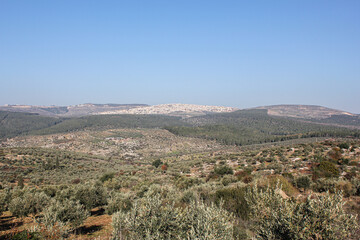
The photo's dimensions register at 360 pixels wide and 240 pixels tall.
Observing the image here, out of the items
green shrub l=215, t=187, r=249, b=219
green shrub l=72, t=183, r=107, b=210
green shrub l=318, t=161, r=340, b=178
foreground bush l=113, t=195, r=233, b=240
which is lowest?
green shrub l=72, t=183, r=107, b=210

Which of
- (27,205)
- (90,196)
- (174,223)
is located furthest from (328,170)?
(27,205)

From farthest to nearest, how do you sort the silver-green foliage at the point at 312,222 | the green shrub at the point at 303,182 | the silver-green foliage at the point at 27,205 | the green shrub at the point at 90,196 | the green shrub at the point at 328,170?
1. the green shrub at the point at 328,170
2. the green shrub at the point at 303,182
3. the green shrub at the point at 90,196
4. the silver-green foliage at the point at 27,205
5. the silver-green foliage at the point at 312,222

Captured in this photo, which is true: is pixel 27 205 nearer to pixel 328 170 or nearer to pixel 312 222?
pixel 312 222

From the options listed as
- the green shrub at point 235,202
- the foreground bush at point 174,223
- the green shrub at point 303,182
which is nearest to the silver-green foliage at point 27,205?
the foreground bush at point 174,223

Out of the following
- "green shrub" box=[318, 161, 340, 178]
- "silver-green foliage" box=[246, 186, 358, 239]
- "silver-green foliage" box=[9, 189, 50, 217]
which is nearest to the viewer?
"silver-green foliage" box=[246, 186, 358, 239]

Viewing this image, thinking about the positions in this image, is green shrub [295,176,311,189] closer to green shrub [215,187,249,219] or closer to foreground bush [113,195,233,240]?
green shrub [215,187,249,219]

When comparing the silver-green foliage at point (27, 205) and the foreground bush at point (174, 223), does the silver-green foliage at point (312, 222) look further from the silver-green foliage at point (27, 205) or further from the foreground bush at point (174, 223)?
the silver-green foliage at point (27, 205)

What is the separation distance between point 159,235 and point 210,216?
5.87 feet

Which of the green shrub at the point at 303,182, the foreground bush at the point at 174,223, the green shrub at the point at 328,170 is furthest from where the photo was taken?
the green shrub at the point at 328,170

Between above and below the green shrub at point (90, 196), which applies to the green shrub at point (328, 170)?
above

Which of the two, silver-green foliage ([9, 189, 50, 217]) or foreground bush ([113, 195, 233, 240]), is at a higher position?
foreground bush ([113, 195, 233, 240])

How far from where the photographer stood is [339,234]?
19.5 feet

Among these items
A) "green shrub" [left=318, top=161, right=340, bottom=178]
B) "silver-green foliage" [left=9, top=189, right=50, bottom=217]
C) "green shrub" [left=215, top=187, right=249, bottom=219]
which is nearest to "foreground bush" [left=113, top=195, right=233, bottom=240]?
"green shrub" [left=215, top=187, right=249, bottom=219]

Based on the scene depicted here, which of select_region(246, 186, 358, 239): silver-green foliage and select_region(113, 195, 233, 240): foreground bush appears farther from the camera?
select_region(113, 195, 233, 240): foreground bush
